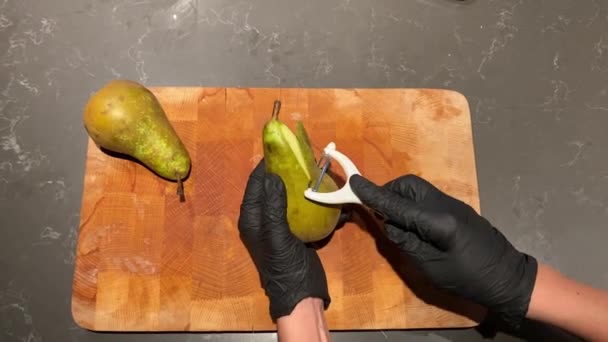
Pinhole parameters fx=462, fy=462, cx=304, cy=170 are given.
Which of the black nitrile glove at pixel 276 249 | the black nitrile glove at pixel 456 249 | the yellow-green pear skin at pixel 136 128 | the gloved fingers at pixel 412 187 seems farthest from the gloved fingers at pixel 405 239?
the yellow-green pear skin at pixel 136 128

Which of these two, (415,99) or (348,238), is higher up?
(415,99)

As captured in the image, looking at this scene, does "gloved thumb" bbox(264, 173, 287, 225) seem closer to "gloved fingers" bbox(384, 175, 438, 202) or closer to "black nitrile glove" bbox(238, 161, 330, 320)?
"black nitrile glove" bbox(238, 161, 330, 320)

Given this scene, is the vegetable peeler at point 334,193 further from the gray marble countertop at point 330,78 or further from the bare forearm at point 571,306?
the bare forearm at point 571,306

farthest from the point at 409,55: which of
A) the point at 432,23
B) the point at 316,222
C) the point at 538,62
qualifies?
the point at 316,222

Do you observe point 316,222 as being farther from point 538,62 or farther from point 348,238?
point 538,62

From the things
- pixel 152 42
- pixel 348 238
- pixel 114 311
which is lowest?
pixel 114 311

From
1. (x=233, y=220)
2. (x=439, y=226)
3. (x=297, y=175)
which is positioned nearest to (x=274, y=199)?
(x=297, y=175)

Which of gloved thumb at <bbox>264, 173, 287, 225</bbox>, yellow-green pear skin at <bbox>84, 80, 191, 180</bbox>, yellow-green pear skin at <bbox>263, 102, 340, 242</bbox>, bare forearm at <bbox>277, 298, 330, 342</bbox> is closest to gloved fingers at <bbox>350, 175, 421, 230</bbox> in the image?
yellow-green pear skin at <bbox>263, 102, 340, 242</bbox>

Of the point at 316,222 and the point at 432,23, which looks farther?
the point at 432,23
